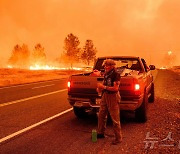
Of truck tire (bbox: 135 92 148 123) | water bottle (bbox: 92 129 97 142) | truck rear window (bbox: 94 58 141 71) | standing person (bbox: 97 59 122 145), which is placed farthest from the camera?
truck rear window (bbox: 94 58 141 71)

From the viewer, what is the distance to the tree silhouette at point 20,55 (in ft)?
370

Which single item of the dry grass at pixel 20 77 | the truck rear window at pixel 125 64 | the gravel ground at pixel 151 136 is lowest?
the gravel ground at pixel 151 136

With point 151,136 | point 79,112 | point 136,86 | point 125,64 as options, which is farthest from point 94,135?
point 125,64

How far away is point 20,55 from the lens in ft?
370

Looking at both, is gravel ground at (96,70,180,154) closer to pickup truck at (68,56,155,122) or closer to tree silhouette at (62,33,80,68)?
pickup truck at (68,56,155,122)

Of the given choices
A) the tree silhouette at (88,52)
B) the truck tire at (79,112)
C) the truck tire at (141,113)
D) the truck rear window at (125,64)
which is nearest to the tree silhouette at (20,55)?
the tree silhouette at (88,52)

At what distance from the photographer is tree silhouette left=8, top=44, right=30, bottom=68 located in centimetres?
11269

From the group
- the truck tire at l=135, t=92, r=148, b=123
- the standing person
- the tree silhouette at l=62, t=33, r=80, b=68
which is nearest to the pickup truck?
the truck tire at l=135, t=92, r=148, b=123

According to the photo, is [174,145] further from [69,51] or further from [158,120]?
[69,51]

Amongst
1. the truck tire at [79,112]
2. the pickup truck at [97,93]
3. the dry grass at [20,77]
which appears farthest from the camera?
the dry grass at [20,77]

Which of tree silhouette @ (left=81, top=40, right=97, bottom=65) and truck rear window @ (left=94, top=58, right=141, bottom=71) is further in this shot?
tree silhouette @ (left=81, top=40, right=97, bottom=65)

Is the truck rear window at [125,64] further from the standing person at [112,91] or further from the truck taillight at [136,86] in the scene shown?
the standing person at [112,91]

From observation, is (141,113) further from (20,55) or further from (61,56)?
(20,55)

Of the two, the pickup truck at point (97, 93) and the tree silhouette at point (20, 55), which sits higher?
the tree silhouette at point (20, 55)
